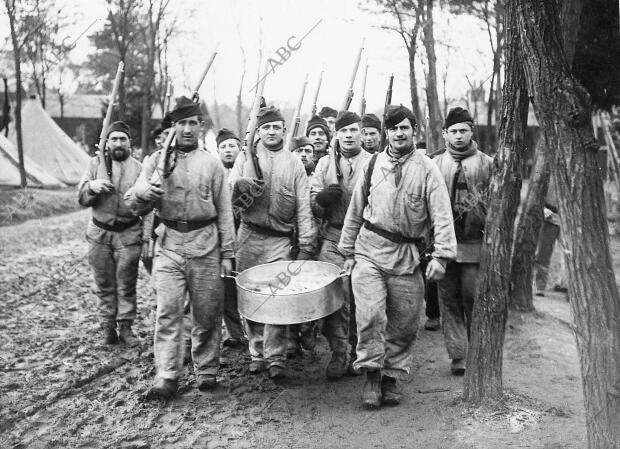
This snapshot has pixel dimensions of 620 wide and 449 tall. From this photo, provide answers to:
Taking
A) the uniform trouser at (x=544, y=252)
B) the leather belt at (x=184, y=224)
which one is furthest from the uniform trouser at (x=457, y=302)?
the uniform trouser at (x=544, y=252)

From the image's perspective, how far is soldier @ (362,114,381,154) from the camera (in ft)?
21.4

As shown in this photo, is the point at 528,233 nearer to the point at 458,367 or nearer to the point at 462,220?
the point at 462,220

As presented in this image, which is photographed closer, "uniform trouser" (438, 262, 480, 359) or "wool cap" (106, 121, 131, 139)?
"uniform trouser" (438, 262, 480, 359)

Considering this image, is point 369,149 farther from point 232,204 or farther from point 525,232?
point 525,232

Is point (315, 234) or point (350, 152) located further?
point (350, 152)

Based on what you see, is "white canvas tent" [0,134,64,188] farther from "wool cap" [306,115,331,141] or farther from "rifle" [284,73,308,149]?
"wool cap" [306,115,331,141]

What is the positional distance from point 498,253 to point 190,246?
2.39 m

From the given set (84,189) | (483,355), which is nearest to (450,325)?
(483,355)

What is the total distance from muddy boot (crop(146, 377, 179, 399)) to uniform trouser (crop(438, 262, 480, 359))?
2376 millimetres

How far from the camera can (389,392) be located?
5.05 m

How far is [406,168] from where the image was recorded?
5012 millimetres

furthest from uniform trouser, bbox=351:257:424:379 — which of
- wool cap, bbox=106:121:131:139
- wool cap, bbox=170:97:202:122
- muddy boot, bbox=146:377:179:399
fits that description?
wool cap, bbox=106:121:131:139

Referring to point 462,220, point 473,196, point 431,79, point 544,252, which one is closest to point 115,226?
point 462,220

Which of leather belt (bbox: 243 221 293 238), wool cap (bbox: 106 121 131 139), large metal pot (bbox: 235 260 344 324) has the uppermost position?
wool cap (bbox: 106 121 131 139)
